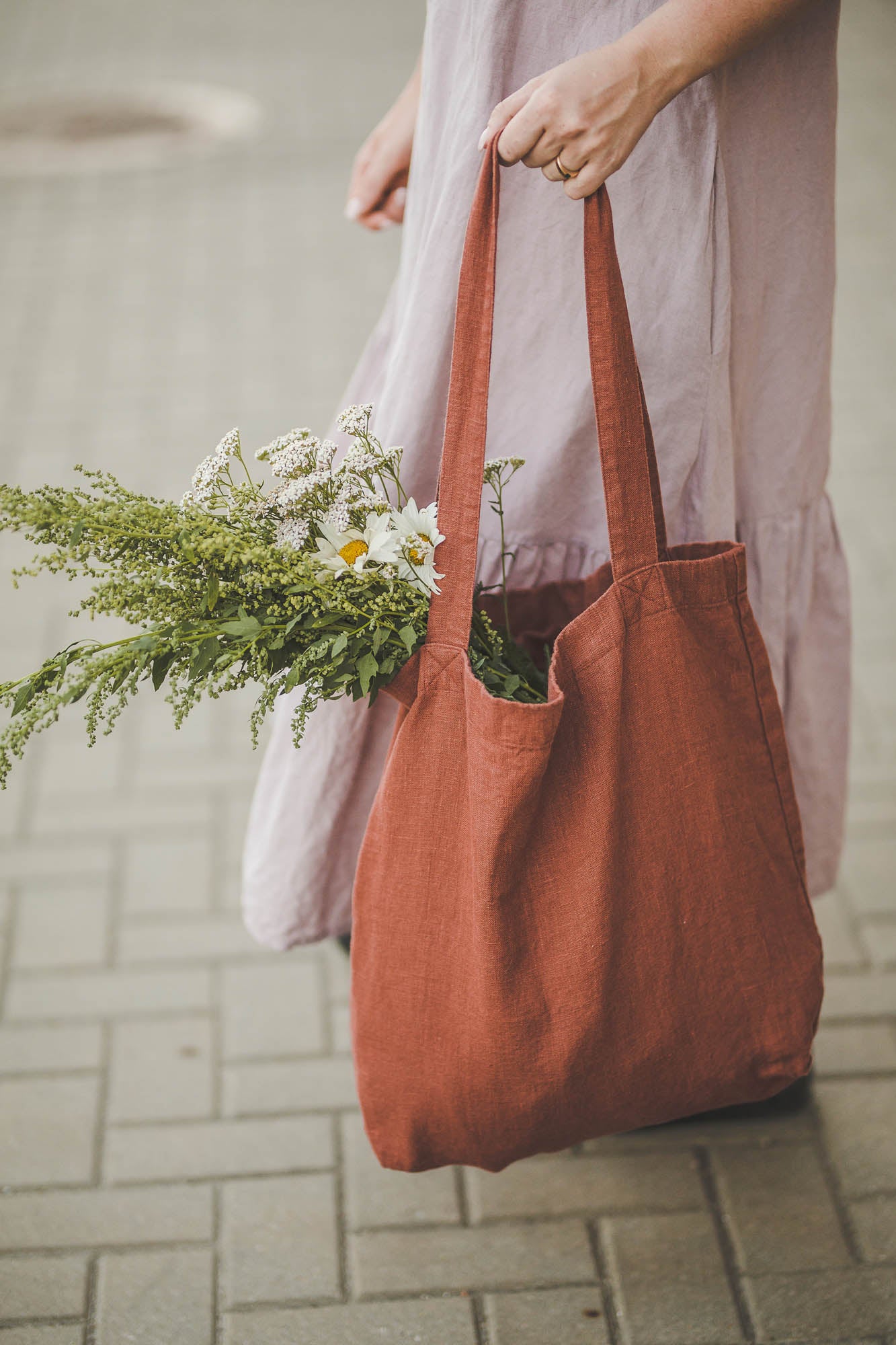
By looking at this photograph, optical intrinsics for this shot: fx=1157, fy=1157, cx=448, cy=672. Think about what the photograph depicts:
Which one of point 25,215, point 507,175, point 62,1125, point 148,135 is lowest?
point 62,1125

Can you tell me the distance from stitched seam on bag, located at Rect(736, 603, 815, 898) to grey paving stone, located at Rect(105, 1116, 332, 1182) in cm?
98

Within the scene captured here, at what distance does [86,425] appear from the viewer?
4008 mm

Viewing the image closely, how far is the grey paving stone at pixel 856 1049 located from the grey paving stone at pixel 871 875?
0.95 ft

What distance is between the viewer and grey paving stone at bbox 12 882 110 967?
226 centimetres

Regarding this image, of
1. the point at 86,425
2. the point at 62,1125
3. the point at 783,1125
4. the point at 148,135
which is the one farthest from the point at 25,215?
the point at 783,1125

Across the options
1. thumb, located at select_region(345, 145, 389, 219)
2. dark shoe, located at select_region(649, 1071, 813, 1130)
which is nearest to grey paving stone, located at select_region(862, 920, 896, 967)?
dark shoe, located at select_region(649, 1071, 813, 1130)

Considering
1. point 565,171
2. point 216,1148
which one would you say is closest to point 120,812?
point 216,1148

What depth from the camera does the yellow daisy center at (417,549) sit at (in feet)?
3.88

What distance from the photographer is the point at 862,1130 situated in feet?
6.27

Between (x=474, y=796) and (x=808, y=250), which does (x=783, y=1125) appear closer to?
(x=474, y=796)

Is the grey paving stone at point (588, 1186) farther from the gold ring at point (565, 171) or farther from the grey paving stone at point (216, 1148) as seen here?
the gold ring at point (565, 171)

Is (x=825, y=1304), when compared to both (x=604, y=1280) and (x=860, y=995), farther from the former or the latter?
(x=860, y=995)

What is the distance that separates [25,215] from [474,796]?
5449mm

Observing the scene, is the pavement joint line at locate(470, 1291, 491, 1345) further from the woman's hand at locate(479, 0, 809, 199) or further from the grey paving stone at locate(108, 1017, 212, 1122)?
the woman's hand at locate(479, 0, 809, 199)
